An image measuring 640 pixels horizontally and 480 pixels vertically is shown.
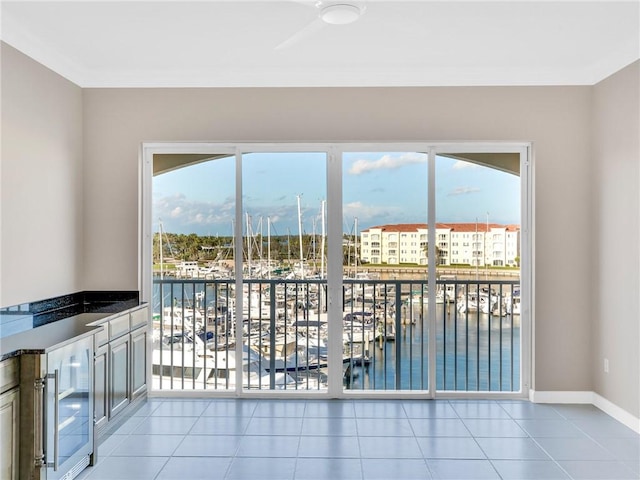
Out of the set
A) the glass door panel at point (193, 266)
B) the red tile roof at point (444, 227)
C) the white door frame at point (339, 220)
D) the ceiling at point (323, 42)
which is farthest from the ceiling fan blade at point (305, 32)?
the red tile roof at point (444, 227)

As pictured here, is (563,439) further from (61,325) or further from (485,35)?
(61,325)

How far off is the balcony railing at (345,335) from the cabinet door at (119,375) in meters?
0.66

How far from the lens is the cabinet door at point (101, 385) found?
3.11 m

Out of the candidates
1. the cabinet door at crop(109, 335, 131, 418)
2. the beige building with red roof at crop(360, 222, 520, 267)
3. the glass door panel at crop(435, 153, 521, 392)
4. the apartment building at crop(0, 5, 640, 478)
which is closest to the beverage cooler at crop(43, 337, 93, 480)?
the cabinet door at crop(109, 335, 131, 418)

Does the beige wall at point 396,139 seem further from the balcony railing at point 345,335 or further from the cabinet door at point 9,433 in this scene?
the cabinet door at point 9,433

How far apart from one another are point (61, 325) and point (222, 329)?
1.52 metres

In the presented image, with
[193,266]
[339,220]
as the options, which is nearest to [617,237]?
[339,220]

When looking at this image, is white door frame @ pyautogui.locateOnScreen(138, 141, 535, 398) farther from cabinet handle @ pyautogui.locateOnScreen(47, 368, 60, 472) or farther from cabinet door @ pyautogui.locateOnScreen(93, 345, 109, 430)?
cabinet handle @ pyautogui.locateOnScreen(47, 368, 60, 472)

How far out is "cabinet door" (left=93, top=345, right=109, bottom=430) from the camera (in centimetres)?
311

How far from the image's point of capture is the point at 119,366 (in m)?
3.50

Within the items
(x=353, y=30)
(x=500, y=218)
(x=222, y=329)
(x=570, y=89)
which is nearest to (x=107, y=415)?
(x=222, y=329)

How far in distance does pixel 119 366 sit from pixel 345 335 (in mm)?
1850

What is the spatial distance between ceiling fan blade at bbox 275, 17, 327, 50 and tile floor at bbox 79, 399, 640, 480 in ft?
9.13

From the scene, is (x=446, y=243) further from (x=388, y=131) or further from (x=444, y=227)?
(x=388, y=131)
